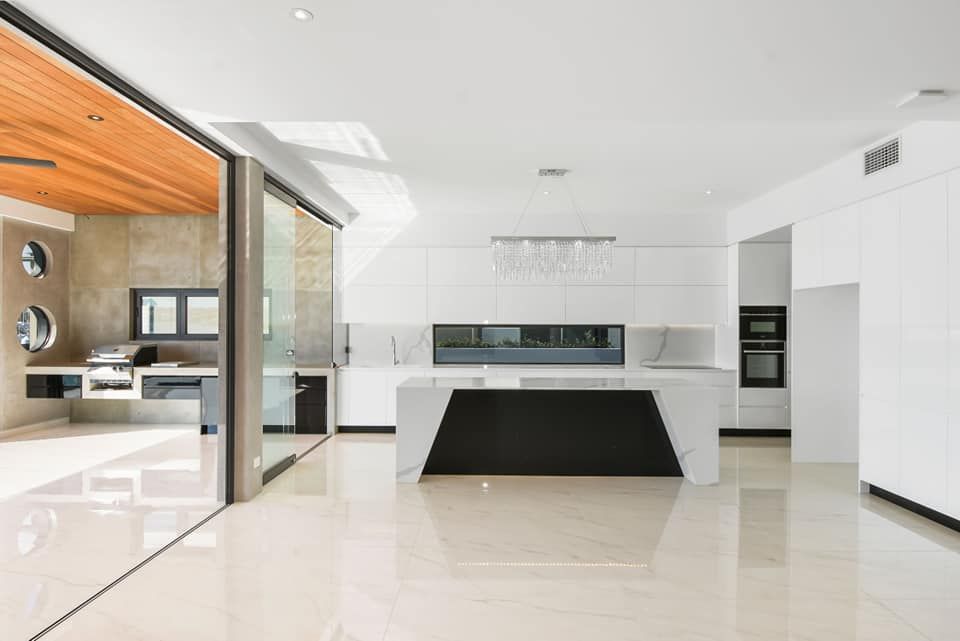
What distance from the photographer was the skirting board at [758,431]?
7.13 meters

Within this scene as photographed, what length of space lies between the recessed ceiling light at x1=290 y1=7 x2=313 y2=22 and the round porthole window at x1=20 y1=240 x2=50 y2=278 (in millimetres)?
6396

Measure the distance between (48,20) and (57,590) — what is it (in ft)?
8.45

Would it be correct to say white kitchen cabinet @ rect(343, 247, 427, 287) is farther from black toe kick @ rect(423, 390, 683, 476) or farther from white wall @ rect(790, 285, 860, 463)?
white wall @ rect(790, 285, 860, 463)

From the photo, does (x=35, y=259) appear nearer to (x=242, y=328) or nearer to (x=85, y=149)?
(x=85, y=149)

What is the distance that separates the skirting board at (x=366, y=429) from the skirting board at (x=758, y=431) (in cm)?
387

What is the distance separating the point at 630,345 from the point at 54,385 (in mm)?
6654

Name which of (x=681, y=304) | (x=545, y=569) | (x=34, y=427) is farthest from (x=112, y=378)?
(x=681, y=304)

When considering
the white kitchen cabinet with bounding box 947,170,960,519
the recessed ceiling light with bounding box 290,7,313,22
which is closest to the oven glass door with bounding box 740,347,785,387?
the white kitchen cabinet with bounding box 947,170,960,519

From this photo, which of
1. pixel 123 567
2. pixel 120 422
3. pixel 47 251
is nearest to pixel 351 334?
pixel 120 422

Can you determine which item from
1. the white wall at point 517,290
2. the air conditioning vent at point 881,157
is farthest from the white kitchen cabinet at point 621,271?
the air conditioning vent at point 881,157

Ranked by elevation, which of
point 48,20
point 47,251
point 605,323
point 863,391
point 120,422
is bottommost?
point 120,422

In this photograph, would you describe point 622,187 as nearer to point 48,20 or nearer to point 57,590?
point 48,20

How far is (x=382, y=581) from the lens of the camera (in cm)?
309

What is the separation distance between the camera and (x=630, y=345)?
7.53 meters
